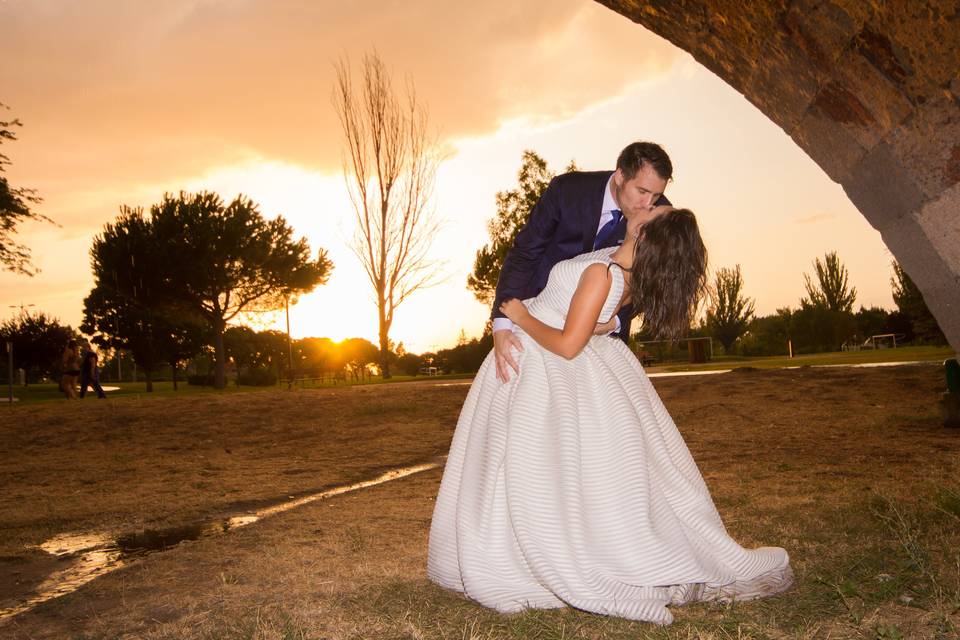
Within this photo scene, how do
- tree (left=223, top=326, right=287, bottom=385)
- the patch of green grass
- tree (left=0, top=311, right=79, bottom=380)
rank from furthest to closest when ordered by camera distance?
tree (left=223, top=326, right=287, bottom=385), tree (left=0, top=311, right=79, bottom=380), the patch of green grass

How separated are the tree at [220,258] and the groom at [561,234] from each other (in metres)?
34.4

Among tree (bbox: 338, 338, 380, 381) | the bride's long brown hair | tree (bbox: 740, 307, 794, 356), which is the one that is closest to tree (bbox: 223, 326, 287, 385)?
tree (bbox: 338, 338, 380, 381)

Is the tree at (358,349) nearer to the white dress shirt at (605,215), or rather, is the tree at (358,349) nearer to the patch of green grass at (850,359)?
the patch of green grass at (850,359)

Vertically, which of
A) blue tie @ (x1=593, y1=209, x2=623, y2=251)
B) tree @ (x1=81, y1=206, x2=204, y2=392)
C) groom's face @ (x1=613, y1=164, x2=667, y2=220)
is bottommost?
blue tie @ (x1=593, y1=209, x2=623, y2=251)

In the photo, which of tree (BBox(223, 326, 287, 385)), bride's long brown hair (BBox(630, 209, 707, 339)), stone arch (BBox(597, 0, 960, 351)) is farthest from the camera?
tree (BBox(223, 326, 287, 385))

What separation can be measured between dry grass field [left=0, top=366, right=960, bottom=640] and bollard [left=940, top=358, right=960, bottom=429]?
13.2 inches

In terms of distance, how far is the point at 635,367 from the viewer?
133 inches

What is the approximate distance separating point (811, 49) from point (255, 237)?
36.1 m

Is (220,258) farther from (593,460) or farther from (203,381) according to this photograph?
(593,460)

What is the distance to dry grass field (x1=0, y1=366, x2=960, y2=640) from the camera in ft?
9.54

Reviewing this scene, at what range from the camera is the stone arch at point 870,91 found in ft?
9.31

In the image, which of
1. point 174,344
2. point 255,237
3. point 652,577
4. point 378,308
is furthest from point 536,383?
point 174,344

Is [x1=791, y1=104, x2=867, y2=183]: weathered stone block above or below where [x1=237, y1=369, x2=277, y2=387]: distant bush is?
above

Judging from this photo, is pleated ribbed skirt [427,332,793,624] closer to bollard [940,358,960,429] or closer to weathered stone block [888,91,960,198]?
weathered stone block [888,91,960,198]
